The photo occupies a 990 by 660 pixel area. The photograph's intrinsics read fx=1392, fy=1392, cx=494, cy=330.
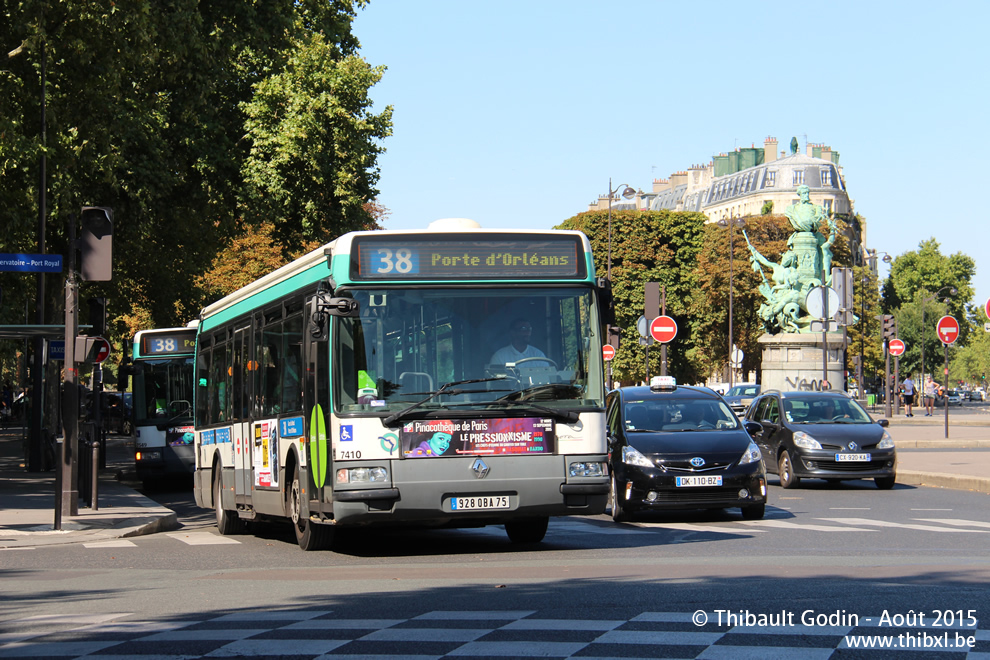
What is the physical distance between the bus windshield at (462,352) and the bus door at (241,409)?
380 cm

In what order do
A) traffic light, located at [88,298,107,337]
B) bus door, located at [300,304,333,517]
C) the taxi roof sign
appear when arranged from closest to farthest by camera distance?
bus door, located at [300,304,333,517] < the taxi roof sign < traffic light, located at [88,298,107,337]

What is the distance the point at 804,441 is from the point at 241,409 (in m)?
9.58

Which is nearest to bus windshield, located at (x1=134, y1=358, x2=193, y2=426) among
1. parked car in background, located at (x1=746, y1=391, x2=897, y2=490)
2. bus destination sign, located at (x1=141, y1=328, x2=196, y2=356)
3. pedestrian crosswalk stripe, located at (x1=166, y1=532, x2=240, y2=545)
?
bus destination sign, located at (x1=141, y1=328, x2=196, y2=356)

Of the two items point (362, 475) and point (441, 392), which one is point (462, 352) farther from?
point (362, 475)

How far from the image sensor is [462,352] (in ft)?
40.0

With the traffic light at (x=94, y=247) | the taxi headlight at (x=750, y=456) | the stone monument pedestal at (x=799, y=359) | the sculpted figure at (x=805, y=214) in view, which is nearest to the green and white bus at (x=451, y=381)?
the taxi headlight at (x=750, y=456)

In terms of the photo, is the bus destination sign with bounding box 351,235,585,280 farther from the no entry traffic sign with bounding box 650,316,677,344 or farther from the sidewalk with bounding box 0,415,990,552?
the no entry traffic sign with bounding box 650,316,677,344

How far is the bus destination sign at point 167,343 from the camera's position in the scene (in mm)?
27109

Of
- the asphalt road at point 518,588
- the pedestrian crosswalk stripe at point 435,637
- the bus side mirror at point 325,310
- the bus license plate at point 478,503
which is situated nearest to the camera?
the pedestrian crosswalk stripe at point 435,637

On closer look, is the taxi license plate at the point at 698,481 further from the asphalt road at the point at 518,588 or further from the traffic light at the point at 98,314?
the traffic light at the point at 98,314

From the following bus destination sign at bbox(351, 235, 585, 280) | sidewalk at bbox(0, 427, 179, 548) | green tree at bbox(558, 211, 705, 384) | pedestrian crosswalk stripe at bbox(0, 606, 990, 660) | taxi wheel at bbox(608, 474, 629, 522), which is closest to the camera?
pedestrian crosswalk stripe at bbox(0, 606, 990, 660)

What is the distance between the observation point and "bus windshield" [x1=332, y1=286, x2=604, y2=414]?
12.1m

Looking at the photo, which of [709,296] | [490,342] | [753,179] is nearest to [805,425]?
[490,342]

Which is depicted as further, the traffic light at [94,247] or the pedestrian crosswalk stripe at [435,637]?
the traffic light at [94,247]
